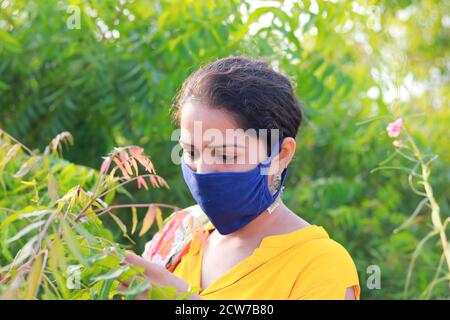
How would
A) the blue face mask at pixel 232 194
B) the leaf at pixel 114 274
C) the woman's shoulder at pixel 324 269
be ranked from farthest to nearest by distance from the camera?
the blue face mask at pixel 232 194 < the woman's shoulder at pixel 324 269 < the leaf at pixel 114 274

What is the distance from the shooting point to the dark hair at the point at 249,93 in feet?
6.28

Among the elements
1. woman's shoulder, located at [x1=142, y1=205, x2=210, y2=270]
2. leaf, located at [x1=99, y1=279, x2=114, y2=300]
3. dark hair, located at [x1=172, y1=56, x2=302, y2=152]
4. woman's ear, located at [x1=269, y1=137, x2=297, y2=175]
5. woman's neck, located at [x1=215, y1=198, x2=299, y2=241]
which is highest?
dark hair, located at [x1=172, y1=56, x2=302, y2=152]

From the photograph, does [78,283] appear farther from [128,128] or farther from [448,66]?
[448,66]

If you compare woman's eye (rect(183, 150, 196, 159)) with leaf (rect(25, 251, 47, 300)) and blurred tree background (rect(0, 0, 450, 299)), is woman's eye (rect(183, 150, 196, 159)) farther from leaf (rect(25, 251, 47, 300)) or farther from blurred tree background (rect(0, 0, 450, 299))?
blurred tree background (rect(0, 0, 450, 299))

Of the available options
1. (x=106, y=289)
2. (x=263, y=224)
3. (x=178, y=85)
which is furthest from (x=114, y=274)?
(x=178, y=85)

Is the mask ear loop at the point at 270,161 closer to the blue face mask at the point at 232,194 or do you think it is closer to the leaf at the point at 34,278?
the blue face mask at the point at 232,194

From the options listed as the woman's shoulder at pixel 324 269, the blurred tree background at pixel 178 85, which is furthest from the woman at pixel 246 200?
the blurred tree background at pixel 178 85

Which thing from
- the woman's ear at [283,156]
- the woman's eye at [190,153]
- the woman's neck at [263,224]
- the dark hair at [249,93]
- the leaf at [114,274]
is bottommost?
the woman's neck at [263,224]

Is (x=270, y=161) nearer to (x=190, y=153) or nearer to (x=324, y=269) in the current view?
(x=190, y=153)

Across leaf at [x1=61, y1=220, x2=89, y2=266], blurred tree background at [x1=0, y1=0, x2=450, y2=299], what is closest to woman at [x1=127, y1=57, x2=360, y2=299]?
leaf at [x1=61, y1=220, x2=89, y2=266]

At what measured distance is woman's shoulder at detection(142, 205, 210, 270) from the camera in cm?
208

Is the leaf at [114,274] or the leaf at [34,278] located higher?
the leaf at [34,278]

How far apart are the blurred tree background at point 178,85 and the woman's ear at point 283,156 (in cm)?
101

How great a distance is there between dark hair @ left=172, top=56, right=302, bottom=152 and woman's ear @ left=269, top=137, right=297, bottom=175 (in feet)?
0.08
